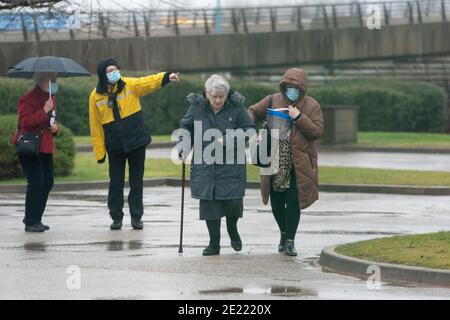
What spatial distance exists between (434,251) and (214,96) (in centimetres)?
267

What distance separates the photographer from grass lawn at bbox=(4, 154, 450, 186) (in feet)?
80.6

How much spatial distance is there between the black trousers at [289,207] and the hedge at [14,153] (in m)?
10.9

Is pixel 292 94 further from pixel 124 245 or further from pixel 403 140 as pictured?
pixel 403 140

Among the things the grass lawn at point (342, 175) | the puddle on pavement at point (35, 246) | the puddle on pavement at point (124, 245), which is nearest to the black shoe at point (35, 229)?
the puddle on pavement at point (35, 246)

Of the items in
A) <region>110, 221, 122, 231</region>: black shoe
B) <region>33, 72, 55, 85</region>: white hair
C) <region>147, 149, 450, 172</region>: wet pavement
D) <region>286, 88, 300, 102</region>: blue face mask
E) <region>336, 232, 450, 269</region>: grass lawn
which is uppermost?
<region>286, 88, 300, 102</region>: blue face mask

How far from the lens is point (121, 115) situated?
1656 cm

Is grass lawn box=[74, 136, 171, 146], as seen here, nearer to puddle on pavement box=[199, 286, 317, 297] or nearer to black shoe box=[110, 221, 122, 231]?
black shoe box=[110, 221, 122, 231]

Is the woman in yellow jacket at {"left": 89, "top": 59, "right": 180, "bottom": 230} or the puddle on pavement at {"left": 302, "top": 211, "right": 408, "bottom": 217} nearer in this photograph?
the woman in yellow jacket at {"left": 89, "top": 59, "right": 180, "bottom": 230}

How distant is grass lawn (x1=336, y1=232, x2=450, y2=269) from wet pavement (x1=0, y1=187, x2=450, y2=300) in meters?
0.46

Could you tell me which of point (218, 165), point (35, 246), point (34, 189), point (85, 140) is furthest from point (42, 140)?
point (85, 140)

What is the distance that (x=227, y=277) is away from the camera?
12320 millimetres

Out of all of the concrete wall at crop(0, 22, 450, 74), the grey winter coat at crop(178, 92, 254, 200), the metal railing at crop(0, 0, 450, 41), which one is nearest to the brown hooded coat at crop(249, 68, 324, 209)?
the grey winter coat at crop(178, 92, 254, 200)
